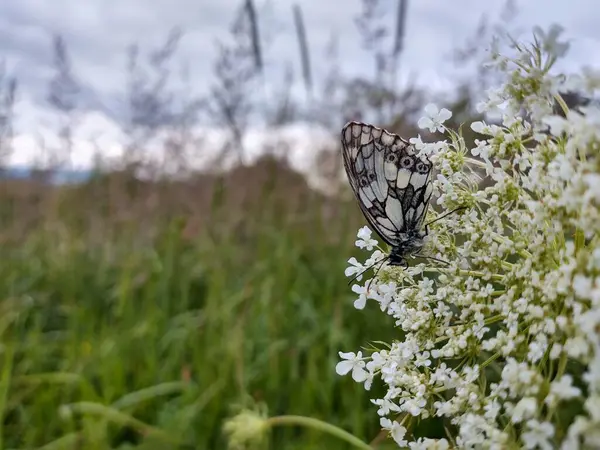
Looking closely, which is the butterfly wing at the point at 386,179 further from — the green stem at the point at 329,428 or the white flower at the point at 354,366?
the green stem at the point at 329,428

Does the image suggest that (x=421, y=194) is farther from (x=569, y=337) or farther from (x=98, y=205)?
(x=98, y=205)

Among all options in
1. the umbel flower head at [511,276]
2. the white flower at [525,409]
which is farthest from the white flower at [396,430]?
the white flower at [525,409]

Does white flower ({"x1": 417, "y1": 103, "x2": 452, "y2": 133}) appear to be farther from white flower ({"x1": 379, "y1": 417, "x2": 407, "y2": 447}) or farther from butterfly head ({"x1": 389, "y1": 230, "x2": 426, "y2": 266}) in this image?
white flower ({"x1": 379, "y1": 417, "x2": 407, "y2": 447})

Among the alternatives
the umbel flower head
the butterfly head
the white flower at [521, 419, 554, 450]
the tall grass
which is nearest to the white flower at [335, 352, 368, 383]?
the umbel flower head

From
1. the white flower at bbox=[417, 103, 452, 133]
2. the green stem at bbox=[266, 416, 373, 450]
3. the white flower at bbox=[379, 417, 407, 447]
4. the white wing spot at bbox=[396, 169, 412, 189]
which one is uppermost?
the white flower at bbox=[417, 103, 452, 133]

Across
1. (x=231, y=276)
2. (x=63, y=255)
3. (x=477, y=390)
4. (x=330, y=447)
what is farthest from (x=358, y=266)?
(x=63, y=255)

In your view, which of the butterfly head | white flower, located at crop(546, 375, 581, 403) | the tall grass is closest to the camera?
white flower, located at crop(546, 375, 581, 403)

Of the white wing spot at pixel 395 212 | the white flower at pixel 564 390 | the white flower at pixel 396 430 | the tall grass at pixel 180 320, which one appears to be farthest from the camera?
the tall grass at pixel 180 320
